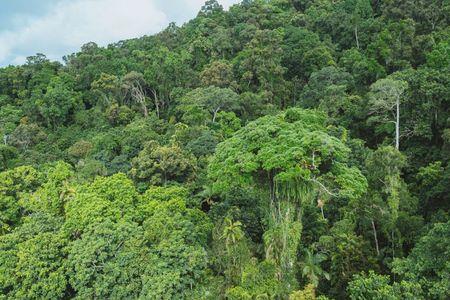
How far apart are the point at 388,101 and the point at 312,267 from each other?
1434 cm

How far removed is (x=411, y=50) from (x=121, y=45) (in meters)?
40.6

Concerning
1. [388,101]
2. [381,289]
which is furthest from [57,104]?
[381,289]

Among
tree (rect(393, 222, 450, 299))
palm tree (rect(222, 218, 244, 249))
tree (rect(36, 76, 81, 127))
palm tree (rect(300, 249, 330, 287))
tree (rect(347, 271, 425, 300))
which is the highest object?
tree (rect(36, 76, 81, 127))

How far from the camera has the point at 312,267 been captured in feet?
62.1

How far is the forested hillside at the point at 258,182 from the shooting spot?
1783 cm

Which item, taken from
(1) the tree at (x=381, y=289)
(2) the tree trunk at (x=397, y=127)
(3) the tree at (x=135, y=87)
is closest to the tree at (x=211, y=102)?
(3) the tree at (x=135, y=87)

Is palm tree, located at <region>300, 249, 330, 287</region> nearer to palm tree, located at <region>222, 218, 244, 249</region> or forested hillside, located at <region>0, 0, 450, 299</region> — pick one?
forested hillside, located at <region>0, 0, 450, 299</region>

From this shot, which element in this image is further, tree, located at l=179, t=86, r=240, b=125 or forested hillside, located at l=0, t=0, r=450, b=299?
tree, located at l=179, t=86, r=240, b=125

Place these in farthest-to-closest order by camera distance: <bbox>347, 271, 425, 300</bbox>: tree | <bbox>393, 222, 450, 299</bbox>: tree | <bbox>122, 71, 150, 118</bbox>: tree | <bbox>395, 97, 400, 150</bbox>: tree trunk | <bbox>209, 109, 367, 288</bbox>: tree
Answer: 1. <bbox>122, 71, 150, 118</bbox>: tree
2. <bbox>395, 97, 400, 150</bbox>: tree trunk
3. <bbox>209, 109, 367, 288</bbox>: tree
4. <bbox>347, 271, 425, 300</bbox>: tree
5. <bbox>393, 222, 450, 299</bbox>: tree

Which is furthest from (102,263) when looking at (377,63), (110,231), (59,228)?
(377,63)

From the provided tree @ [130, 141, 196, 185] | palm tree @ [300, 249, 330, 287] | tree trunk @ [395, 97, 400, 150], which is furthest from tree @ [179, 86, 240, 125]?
palm tree @ [300, 249, 330, 287]

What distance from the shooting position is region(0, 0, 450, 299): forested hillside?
58.5ft

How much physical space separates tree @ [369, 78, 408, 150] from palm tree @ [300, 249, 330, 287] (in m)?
11.8

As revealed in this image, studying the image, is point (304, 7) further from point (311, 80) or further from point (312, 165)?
point (312, 165)
